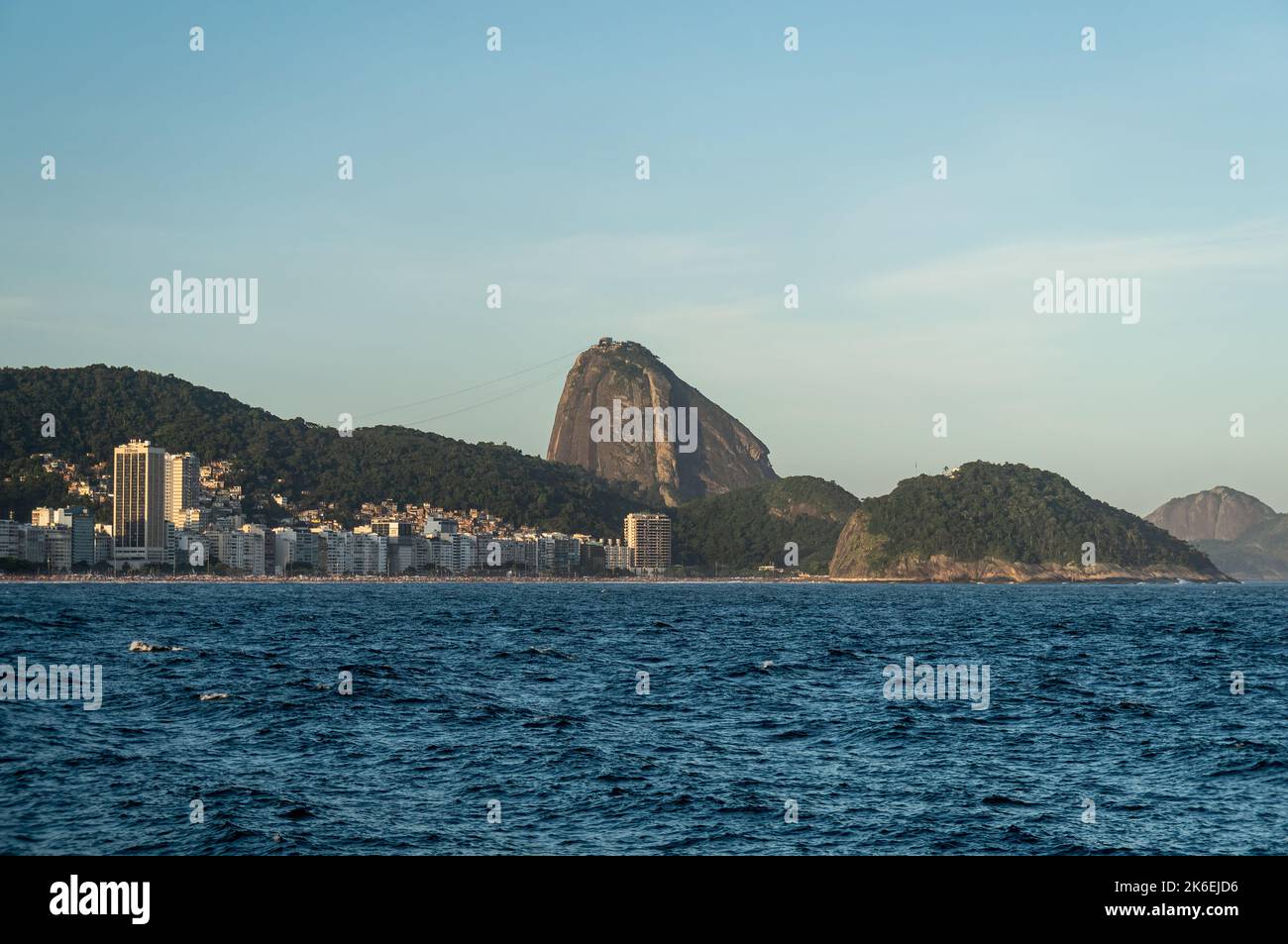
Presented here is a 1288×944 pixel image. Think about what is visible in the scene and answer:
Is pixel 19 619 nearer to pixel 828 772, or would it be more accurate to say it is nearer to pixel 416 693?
pixel 416 693

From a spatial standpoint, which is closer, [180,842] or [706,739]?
[180,842]

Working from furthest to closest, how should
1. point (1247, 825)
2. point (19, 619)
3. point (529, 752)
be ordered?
point (19, 619) < point (529, 752) < point (1247, 825)

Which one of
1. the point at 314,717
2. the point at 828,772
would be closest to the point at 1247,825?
the point at 828,772

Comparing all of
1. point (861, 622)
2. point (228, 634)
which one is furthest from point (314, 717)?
point (861, 622)
